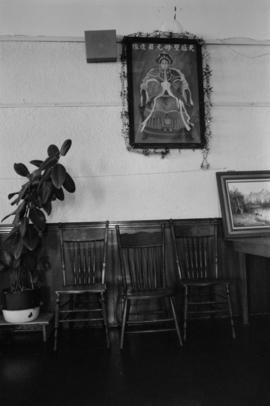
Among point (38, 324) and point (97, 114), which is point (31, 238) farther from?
point (97, 114)

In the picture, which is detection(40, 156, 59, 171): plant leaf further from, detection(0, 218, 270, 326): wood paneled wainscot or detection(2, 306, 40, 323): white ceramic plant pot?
detection(2, 306, 40, 323): white ceramic plant pot

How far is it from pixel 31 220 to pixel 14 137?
2.90 ft

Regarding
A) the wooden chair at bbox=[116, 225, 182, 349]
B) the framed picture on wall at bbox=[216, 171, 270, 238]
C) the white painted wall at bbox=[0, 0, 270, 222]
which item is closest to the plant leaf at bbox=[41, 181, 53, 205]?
the white painted wall at bbox=[0, 0, 270, 222]

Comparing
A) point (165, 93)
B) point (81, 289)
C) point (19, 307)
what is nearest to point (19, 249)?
point (19, 307)

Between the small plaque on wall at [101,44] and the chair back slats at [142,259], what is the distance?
1537mm

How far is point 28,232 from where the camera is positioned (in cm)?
309

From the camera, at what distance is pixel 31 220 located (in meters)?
3.09

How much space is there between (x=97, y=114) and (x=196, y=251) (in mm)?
1527

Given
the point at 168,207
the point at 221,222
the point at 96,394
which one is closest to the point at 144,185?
the point at 168,207

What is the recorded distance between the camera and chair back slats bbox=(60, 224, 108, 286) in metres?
3.37

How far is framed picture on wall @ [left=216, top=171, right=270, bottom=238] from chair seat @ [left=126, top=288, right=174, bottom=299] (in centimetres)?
96

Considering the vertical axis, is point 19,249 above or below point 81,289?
above

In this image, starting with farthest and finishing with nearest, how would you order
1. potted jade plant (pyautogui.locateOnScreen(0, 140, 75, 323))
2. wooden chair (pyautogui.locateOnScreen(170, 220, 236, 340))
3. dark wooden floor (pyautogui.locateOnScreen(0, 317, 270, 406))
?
wooden chair (pyautogui.locateOnScreen(170, 220, 236, 340)) → potted jade plant (pyautogui.locateOnScreen(0, 140, 75, 323)) → dark wooden floor (pyautogui.locateOnScreen(0, 317, 270, 406))

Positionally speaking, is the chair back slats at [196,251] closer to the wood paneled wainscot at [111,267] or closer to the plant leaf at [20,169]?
the wood paneled wainscot at [111,267]
